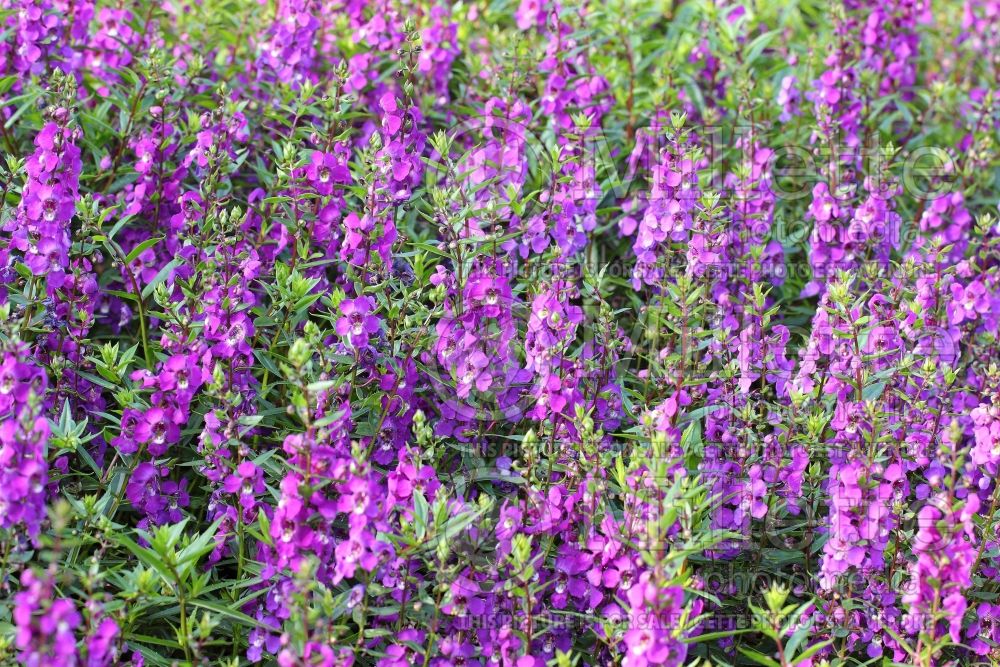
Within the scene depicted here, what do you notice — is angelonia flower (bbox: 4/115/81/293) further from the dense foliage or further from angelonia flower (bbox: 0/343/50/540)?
angelonia flower (bbox: 0/343/50/540)

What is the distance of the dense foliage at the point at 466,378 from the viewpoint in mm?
3559

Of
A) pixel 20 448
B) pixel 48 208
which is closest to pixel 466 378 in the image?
pixel 20 448

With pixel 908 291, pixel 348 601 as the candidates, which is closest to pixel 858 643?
pixel 908 291

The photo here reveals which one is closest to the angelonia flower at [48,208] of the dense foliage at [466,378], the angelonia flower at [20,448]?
the dense foliage at [466,378]

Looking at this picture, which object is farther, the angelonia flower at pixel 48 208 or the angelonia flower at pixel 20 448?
the angelonia flower at pixel 48 208

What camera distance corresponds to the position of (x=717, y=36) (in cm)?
638

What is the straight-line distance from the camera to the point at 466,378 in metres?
4.09

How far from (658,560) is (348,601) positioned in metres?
1.00

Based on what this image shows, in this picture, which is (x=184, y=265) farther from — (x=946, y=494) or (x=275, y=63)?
(x=946, y=494)

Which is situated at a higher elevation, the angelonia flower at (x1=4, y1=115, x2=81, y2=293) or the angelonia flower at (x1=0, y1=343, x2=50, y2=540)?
the angelonia flower at (x1=4, y1=115, x2=81, y2=293)

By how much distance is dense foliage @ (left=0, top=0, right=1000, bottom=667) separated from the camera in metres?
3.56

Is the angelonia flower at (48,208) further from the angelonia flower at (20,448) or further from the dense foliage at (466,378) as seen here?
the angelonia flower at (20,448)

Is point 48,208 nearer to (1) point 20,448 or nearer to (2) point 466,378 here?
(1) point 20,448

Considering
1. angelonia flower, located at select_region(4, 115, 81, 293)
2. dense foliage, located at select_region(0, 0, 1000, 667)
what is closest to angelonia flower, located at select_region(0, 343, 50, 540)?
dense foliage, located at select_region(0, 0, 1000, 667)
